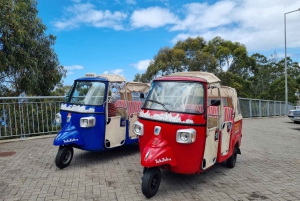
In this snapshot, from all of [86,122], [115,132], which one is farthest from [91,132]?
[115,132]

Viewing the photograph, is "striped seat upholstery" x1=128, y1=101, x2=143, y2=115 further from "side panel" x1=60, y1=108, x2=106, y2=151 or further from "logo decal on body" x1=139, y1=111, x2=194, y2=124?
"logo decal on body" x1=139, y1=111, x2=194, y2=124

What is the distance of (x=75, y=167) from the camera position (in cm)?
538

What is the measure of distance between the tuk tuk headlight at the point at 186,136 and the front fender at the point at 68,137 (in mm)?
2567

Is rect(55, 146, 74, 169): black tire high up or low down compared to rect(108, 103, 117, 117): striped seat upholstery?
down

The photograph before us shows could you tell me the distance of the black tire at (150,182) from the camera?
375cm

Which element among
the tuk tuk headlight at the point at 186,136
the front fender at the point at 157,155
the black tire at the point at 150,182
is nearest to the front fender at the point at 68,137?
the front fender at the point at 157,155

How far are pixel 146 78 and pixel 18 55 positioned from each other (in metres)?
14.2

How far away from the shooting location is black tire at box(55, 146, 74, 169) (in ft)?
16.9

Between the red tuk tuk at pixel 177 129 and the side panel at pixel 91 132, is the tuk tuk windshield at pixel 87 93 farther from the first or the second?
the red tuk tuk at pixel 177 129

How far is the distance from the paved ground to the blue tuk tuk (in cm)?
46

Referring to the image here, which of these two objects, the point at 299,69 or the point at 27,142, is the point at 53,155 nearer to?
the point at 27,142

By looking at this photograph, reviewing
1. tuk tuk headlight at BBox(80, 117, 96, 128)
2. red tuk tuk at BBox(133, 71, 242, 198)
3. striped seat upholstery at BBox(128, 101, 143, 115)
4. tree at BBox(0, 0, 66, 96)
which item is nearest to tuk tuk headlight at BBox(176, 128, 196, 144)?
red tuk tuk at BBox(133, 71, 242, 198)

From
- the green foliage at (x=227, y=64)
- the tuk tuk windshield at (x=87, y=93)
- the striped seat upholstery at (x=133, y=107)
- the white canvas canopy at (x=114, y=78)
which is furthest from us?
the green foliage at (x=227, y=64)

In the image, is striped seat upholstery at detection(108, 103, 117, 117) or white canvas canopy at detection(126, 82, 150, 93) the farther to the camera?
white canvas canopy at detection(126, 82, 150, 93)
